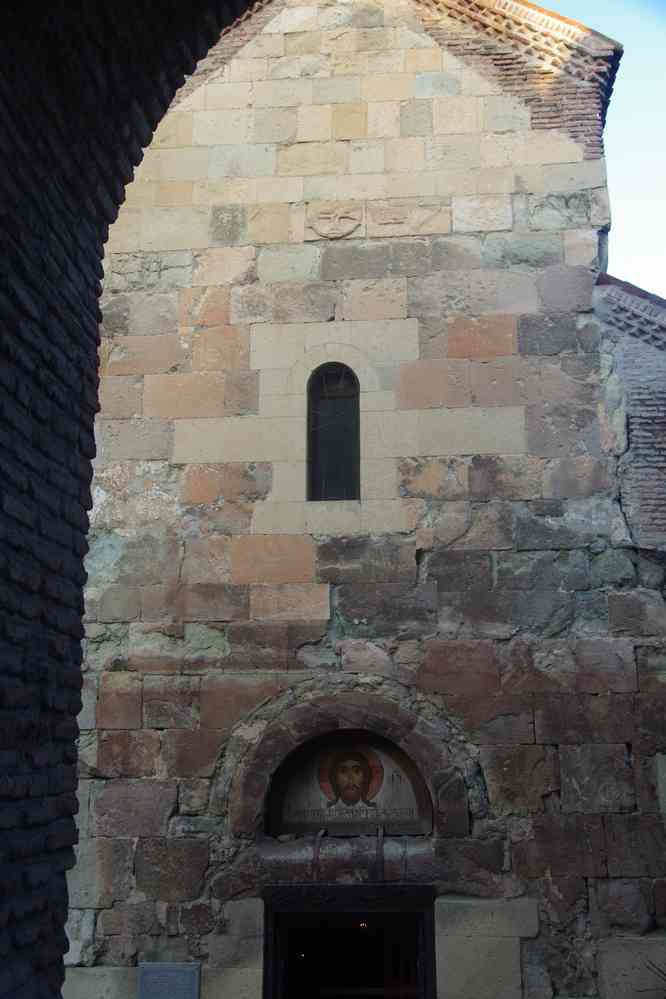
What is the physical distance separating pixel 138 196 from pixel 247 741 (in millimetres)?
4149

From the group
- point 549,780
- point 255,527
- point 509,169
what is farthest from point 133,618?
point 509,169

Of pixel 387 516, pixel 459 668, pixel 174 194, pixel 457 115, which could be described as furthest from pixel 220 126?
pixel 459 668

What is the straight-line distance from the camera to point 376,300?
26.5 feet

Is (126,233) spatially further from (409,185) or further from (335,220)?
(409,185)

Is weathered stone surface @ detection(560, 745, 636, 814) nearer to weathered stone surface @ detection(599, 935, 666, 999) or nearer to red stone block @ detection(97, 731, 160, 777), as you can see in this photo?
weathered stone surface @ detection(599, 935, 666, 999)

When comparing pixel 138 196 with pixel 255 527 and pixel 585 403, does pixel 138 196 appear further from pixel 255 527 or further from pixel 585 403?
pixel 585 403

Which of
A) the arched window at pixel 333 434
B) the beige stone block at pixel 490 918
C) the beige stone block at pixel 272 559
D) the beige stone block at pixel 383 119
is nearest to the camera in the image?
the beige stone block at pixel 490 918

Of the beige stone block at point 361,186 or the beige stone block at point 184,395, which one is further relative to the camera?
the beige stone block at point 361,186

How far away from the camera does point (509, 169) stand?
827 centimetres

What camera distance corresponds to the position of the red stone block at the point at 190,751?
7.34 meters

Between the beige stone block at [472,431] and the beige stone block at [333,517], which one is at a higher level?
the beige stone block at [472,431]

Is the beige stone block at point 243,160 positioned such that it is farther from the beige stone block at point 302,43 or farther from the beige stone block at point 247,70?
the beige stone block at point 302,43

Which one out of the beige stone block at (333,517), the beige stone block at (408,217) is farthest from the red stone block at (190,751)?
the beige stone block at (408,217)

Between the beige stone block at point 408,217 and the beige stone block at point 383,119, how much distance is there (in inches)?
22.2
